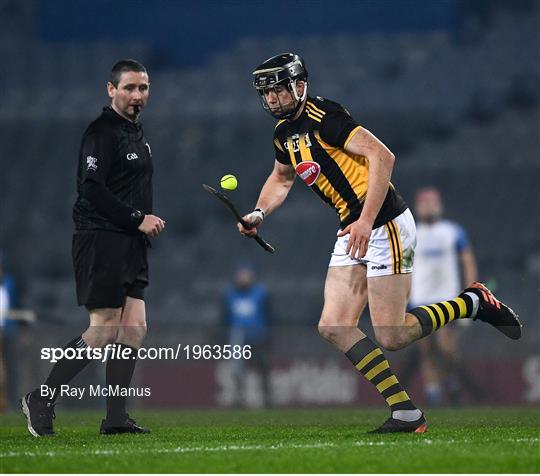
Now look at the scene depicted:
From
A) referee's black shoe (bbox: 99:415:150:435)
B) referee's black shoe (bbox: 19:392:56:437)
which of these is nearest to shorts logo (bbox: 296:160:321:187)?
referee's black shoe (bbox: 99:415:150:435)

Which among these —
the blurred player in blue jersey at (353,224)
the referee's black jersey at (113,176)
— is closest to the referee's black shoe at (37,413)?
the referee's black jersey at (113,176)

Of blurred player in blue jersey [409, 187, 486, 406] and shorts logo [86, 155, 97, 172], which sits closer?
shorts logo [86, 155, 97, 172]

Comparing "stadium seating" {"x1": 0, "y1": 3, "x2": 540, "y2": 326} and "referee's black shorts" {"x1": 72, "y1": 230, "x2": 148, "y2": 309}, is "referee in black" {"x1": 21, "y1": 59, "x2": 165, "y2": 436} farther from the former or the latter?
"stadium seating" {"x1": 0, "y1": 3, "x2": 540, "y2": 326}

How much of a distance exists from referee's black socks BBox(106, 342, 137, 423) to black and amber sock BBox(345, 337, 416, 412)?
1.21m

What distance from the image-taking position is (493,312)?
6.39 m

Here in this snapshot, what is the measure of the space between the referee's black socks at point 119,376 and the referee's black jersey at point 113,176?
2.15 ft

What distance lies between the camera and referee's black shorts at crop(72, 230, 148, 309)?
6.21 metres

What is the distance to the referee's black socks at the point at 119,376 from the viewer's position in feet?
20.4

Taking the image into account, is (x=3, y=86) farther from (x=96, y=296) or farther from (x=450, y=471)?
(x=450, y=471)

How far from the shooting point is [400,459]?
4.64 meters

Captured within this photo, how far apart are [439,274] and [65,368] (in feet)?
17.5

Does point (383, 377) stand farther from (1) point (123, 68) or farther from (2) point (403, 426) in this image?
(1) point (123, 68)

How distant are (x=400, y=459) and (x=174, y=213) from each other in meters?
14.7

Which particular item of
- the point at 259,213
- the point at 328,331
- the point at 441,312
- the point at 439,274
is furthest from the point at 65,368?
the point at 439,274
